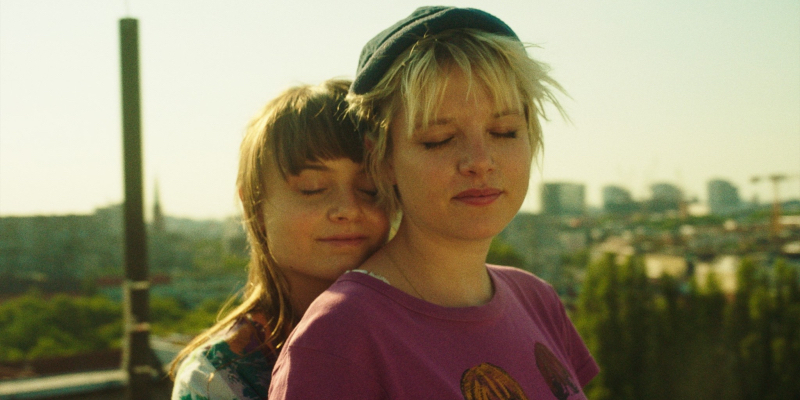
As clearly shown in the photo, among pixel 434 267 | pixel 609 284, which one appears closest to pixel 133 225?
pixel 434 267

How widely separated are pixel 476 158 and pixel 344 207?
0.47 m

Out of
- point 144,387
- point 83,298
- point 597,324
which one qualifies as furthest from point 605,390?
point 144,387

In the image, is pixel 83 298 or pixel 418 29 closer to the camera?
pixel 418 29

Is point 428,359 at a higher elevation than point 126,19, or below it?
below

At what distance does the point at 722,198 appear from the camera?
3922 centimetres

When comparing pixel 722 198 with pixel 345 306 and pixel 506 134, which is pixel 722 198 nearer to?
pixel 506 134

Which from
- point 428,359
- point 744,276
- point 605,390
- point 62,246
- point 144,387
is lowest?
point 605,390

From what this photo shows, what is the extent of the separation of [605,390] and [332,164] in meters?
34.6

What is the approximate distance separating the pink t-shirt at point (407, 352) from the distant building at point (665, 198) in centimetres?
4476

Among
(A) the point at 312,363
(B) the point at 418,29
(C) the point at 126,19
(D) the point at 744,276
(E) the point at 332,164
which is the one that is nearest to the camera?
(A) the point at 312,363

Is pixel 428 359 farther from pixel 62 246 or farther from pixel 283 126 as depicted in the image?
pixel 62 246

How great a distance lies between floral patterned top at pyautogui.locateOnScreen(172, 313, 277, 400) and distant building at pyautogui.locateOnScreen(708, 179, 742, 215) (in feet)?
130

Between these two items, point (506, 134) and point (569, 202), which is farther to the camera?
point (569, 202)

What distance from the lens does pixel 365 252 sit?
1.81m
